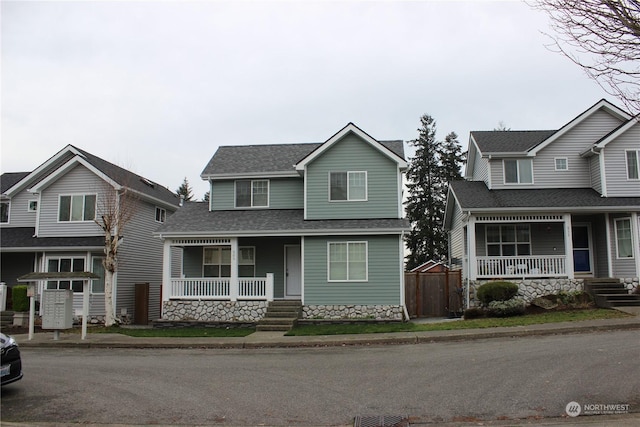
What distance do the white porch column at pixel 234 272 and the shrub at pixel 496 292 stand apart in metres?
8.98

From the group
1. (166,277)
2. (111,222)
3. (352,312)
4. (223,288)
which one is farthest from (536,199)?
(111,222)

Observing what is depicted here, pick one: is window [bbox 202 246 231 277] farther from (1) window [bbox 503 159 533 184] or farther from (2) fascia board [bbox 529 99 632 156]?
(2) fascia board [bbox 529 99 632 156]

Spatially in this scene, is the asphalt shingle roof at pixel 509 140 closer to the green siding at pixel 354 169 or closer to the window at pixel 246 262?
the green siding at pixel 354 169

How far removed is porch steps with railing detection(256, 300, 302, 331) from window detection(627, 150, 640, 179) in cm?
1411

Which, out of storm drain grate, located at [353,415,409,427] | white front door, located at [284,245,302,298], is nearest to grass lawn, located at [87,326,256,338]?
white front door, located at [284,245,302,298]

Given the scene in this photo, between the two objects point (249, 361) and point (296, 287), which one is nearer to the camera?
point (249, 361)

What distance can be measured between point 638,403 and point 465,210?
1273 cm

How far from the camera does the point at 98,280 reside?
23312mm

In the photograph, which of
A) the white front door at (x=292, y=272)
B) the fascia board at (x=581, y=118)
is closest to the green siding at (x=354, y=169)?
the white front door at (x=292, y=272)

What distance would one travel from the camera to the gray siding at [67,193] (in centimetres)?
2375

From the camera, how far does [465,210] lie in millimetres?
20312

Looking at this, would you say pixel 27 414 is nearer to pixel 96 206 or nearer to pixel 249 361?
pixel 249 361

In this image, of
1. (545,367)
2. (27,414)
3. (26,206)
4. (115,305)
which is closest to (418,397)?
(545,367)

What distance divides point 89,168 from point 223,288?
8.75 m
